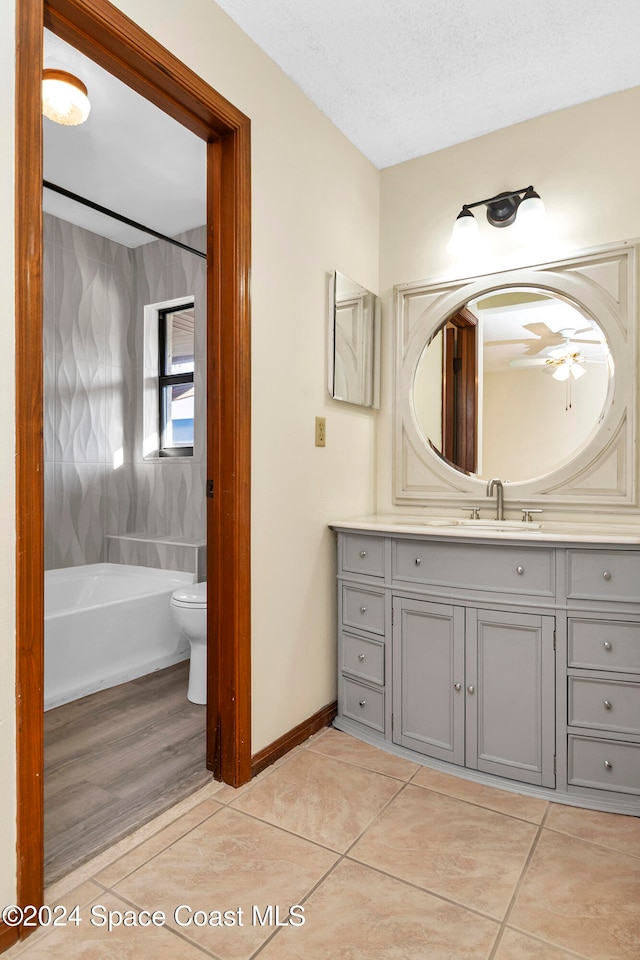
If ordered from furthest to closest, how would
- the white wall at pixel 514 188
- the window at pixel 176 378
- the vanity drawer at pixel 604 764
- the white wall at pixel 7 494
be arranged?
the window at pixel 176 378, the white wall at pixel 514 188, the vanity drawer at pixel 604 764, the white wall at pixel 7 494

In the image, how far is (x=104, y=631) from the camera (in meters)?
2.81

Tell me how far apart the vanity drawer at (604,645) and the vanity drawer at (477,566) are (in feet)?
0.47

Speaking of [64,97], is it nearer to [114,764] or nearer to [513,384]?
[513,384]

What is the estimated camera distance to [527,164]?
241cm

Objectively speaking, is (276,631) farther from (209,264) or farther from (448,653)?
(209,264)

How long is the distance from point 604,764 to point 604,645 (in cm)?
37

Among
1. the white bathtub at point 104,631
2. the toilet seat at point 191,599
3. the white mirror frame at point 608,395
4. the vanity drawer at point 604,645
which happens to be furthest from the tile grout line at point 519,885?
the white bathtub at point 104,631

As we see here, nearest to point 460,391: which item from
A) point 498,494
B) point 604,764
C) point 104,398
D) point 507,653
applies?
point 498,494

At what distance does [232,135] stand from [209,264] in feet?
1.36

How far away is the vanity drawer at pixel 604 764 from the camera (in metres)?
1.76

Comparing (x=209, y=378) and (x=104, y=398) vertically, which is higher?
(x=104, y=398)

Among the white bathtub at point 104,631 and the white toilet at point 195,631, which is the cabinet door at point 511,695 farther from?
the white bathtub at point 104,631

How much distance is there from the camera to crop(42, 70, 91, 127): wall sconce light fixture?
2129mm

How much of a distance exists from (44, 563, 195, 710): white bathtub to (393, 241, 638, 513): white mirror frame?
1540 millimetres
